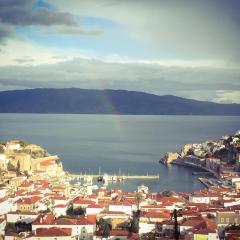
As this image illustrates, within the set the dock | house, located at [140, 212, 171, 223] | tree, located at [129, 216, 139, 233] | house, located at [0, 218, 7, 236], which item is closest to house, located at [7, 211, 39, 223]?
house, located at [0, 218, 7, 236]

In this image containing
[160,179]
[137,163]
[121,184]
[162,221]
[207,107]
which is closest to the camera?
[162,221]

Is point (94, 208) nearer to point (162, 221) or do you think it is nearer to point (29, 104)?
point (162, 221)

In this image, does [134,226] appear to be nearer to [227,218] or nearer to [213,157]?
[227,218]

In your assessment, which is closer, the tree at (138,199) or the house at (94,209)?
the house at (94,209)

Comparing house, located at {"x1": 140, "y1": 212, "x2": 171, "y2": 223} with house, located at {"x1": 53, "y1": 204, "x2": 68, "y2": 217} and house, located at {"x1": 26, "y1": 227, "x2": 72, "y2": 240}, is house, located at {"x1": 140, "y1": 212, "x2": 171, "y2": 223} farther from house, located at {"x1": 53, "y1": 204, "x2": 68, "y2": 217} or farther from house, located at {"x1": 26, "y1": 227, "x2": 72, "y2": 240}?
house, located at {"x1": 53, "y1": 204, "x2": 68, "y2": 217}

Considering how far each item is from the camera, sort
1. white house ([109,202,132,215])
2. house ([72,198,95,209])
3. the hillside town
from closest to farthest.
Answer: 1. the hillside town
2. white house ([109,202,132,215])
3. house ([72,198,95,209])

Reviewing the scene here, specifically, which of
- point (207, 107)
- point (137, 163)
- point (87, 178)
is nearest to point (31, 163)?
point (87, 178)

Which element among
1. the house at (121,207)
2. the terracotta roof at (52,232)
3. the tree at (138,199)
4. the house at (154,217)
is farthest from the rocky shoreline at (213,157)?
the terracotta roof at (52,232)

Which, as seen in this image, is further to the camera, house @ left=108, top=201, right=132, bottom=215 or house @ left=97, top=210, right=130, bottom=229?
house @ left=108, top=201, right=132, bottom=215

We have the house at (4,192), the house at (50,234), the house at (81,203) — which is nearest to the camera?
the house at (50,234)

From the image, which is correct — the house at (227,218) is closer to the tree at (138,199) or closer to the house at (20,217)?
the tree at (138,199)

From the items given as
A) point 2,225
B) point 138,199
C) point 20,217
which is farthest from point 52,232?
point 138,199
